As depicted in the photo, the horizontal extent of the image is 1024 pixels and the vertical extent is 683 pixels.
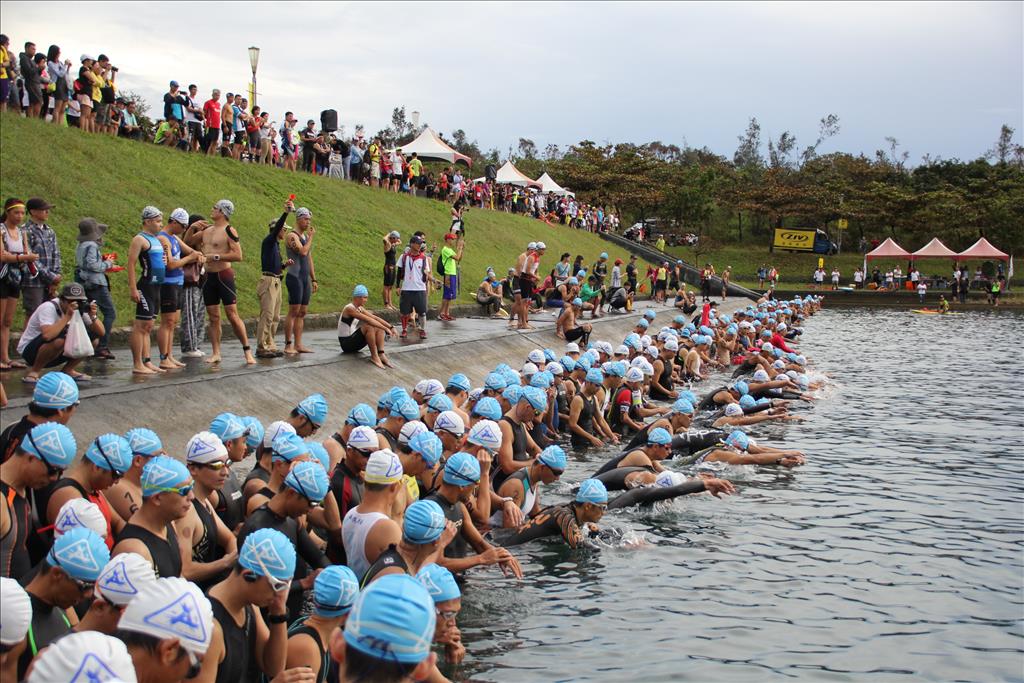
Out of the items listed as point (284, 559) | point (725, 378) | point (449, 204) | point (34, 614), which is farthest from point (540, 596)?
point (449, 204)

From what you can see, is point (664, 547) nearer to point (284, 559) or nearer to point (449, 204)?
point (284, 559)

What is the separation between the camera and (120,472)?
5.99 m

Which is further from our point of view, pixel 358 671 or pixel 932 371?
pixel 932 371

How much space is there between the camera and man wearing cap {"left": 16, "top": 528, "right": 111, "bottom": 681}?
441cm

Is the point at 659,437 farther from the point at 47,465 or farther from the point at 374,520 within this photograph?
the point at 47,465

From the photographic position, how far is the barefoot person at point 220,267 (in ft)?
41.7

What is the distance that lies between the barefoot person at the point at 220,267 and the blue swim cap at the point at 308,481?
24.2ft

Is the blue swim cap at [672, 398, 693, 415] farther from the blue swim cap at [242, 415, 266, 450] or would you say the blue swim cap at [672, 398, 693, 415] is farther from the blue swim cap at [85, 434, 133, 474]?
the blue swim cap at [85, 434, 133, 474]

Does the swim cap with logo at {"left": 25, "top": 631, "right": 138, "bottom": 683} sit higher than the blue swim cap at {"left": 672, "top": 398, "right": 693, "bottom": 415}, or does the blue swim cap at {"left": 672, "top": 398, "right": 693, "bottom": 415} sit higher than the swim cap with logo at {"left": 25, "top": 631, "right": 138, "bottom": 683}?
the swim cap with logo at {"left": 25, "top": 631, "right": 138, "bottom": 683}

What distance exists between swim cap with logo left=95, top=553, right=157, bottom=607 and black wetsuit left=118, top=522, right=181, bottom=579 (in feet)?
3.64

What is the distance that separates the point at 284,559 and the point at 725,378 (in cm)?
2060

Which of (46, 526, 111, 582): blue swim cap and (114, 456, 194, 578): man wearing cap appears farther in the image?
(114, 456, 194, 578): man wearing cap

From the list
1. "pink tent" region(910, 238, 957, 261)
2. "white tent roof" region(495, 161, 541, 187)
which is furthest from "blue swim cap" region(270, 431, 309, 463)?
"pink tent" region(910, 238, 957, 261)

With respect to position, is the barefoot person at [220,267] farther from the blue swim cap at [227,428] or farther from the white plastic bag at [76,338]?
the blue swim cap at [227,428]
